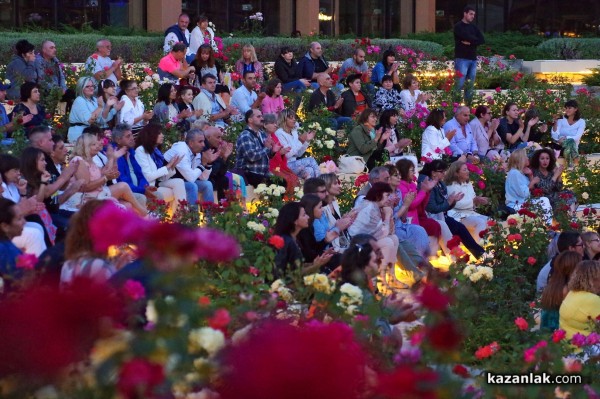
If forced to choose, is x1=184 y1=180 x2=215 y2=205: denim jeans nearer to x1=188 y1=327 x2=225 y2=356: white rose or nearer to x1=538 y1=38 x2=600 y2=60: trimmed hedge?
x1=188 y1=327 x2=225 y2=356: white rose

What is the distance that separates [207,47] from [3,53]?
10.9 feet

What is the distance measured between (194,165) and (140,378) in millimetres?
9801

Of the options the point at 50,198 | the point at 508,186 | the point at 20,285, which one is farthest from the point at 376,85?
the point at 20,285

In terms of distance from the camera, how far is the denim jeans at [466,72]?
19.2 metres

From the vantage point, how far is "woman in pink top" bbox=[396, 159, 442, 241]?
12680mm

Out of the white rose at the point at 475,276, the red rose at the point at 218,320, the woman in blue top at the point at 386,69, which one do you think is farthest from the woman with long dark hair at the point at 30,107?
the red rose at the point at 218,320

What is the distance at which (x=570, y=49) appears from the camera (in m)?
26.8

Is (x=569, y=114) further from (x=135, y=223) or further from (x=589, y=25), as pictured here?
(x=589, y=25)

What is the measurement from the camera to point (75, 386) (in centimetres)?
A: 355

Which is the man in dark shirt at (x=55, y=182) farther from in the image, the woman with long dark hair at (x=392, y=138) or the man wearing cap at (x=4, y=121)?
the woman with long dark hair at (x=392, y=138)

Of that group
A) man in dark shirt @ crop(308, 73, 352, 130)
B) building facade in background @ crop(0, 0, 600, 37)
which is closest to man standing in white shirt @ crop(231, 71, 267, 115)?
man in dark shirt @ crop(308, 73, 352, 130)

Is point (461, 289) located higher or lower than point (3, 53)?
lower

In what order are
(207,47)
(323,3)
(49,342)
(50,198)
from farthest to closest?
1. (323,3)
2. (207,47)
3. (50,198)
4. (49,342)

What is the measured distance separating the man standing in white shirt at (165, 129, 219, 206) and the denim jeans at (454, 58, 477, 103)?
702 cm
